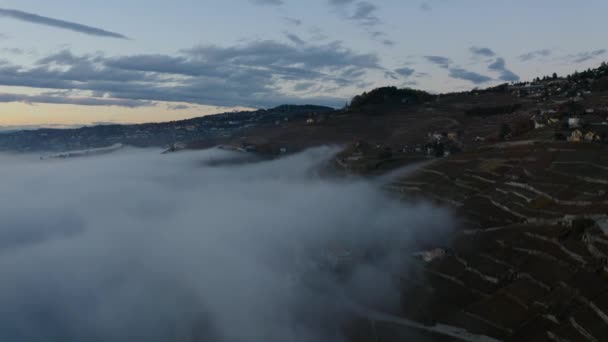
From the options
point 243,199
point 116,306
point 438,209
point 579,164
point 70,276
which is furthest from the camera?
point 243,199

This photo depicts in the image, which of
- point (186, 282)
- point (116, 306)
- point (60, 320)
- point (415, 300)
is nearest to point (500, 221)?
point (415, 300)

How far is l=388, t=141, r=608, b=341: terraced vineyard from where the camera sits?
1752 inches

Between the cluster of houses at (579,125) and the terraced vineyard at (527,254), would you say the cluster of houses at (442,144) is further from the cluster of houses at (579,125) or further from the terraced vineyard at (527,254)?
the terraced vineyard at (527,254)

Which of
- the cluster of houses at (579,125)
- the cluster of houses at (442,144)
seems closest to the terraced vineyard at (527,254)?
the cluster of houses at (579,125)

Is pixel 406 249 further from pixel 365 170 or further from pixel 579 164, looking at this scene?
pixel 365 170

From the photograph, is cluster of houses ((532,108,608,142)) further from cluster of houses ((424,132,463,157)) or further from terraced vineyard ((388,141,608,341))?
cluster of houses ((424,132,463,157))

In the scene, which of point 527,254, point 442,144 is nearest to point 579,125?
point 442,144

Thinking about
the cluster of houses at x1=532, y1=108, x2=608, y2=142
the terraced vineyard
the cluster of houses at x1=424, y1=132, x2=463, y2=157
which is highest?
the cluster of houses at x1=532, y1=108, x2=608, y2=142

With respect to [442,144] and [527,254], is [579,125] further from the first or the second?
[527,254]

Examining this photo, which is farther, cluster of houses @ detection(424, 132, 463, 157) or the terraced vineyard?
cluster of houses @ detection(424, 132, 463, 157)

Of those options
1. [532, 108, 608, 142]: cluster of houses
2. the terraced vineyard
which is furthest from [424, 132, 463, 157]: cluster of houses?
the terraced vineyard

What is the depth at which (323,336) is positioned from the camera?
52.7 meters

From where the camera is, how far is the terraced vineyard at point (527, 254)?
4450cm

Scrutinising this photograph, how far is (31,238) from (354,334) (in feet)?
477
